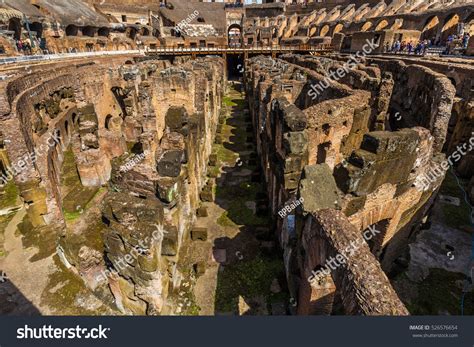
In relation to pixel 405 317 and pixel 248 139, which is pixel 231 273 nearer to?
pixel 405 317

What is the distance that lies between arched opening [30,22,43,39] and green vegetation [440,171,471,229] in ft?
147

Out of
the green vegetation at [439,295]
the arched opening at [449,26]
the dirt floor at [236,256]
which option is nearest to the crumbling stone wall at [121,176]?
the dirt floor at [236,256]

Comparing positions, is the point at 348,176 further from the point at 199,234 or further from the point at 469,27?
the point at 469,27

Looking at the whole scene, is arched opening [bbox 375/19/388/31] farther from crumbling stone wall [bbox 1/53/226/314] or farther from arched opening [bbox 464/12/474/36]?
crumbling stone wall [bbox 1/53/226/314]

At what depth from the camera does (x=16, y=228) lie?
877 centimetres

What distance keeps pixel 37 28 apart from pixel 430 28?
51286mm

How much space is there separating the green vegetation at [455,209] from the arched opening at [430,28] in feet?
110

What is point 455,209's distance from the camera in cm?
1015

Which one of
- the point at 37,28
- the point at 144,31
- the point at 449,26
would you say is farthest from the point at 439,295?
the point at 144,31

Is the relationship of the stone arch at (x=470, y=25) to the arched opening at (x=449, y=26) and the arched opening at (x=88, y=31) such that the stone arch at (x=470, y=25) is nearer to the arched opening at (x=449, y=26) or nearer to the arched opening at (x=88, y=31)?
the arched opening at (x=449, y=26)

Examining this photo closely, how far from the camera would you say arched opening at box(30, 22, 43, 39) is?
3357cm

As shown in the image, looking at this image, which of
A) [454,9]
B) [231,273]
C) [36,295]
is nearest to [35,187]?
[36,295]

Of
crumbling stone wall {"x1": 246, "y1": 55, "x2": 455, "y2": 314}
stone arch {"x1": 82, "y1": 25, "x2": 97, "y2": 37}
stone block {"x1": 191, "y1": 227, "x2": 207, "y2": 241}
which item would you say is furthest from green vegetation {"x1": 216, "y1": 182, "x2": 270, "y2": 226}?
stone arch {"x1": 82, "y1": 25, "x2": 97, "y2": 37}

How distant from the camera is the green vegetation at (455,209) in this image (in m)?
9.55
